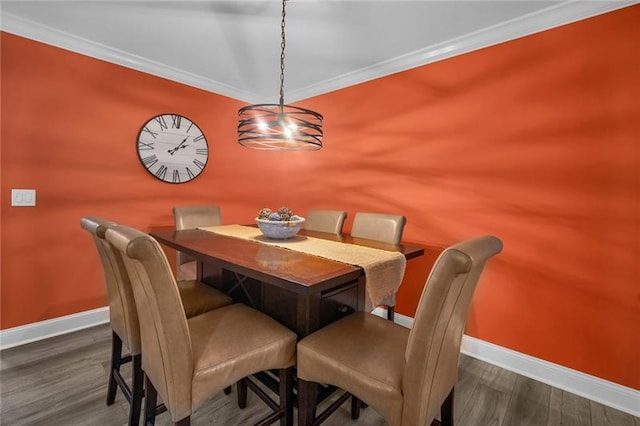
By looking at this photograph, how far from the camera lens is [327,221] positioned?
8.51 feet

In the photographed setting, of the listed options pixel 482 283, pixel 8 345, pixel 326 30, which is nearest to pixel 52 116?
pixel 8 345

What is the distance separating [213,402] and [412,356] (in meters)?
1.31

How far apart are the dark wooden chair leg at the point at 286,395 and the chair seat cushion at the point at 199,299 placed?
592 millimetres

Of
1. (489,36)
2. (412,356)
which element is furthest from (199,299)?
(489,36)

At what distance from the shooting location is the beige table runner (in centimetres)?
129

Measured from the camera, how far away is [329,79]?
304 centimetres

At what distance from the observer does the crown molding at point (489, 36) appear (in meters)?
1.73

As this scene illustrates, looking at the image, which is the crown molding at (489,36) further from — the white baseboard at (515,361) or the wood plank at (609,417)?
the wood plank at (609,417)

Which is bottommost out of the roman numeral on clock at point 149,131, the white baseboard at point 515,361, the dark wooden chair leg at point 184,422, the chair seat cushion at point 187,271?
the white baseboard at point 515,361

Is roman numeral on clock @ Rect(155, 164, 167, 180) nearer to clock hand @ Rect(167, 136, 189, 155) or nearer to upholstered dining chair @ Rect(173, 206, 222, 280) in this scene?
clock hand @ Rect(167, 136, 189, 155)

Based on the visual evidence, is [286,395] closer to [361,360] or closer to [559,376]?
[361,360]

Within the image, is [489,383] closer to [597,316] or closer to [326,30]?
[597,316]

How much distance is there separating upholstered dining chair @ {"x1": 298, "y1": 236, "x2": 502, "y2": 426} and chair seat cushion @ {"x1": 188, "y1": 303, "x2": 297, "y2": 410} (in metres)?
0.11

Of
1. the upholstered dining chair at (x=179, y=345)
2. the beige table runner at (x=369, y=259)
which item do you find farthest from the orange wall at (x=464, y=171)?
the upholstered dining chair at (x=179, y=345)
